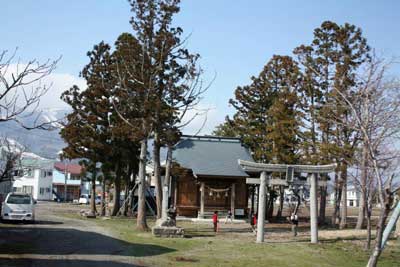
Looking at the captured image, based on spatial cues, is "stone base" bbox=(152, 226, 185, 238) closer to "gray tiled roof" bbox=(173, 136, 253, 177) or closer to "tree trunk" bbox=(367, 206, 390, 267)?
"gray tiled roof" bbox=(173, 136, 253, 177)

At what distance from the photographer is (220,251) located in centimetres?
1755

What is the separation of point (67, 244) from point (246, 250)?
6.23 metres

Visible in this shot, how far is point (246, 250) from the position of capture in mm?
18125

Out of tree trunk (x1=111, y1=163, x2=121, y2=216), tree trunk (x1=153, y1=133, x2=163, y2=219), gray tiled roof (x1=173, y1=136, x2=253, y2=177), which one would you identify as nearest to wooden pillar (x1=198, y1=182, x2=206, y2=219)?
gray tiled roof (x1=173, y1=136, x2=253, y2=177)

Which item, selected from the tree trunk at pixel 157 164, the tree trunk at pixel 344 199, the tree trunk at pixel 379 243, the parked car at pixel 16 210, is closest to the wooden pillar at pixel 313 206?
the tree trunk at pixel 344 199

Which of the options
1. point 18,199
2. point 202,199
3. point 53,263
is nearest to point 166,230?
point 53,263

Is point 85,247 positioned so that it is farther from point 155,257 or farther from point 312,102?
point 312,102

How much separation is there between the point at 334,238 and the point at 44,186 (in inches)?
2587

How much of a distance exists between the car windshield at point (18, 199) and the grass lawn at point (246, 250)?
5.57 meters

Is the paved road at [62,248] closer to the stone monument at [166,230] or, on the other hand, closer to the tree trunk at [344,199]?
the stone monument at [166,230]

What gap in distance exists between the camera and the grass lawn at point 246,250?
15281mm

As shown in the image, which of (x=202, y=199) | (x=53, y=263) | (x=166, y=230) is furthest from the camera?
(x=202, y=199)

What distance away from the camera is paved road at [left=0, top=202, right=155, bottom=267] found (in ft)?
44.6

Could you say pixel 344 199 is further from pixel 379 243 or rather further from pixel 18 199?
pixel 379 243
